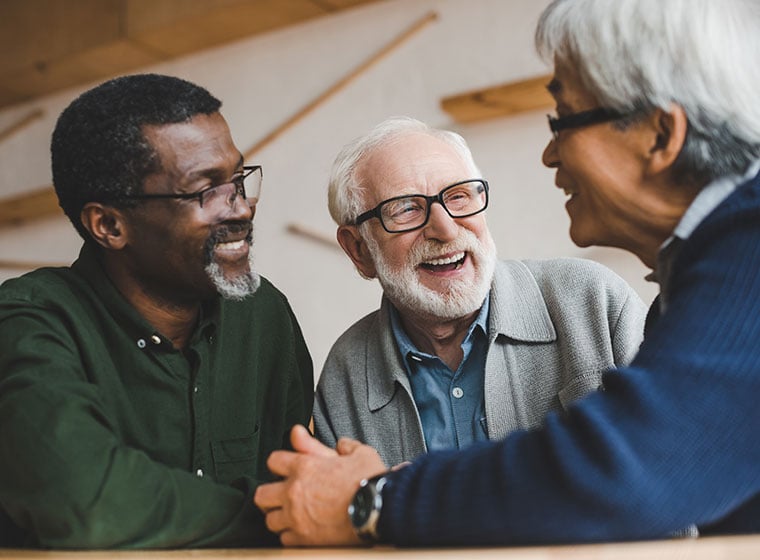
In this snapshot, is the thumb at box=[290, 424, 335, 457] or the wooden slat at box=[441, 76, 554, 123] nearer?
the thumb at box=[290, 424, 335, 457]

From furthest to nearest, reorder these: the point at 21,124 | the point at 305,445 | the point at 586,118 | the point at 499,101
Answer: the point at 21,124
the point at 499,101
the point at 305,445
the point at 586,118

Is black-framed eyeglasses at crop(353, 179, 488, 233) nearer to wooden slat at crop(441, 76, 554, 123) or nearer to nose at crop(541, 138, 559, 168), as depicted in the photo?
nose at crop(541, 138, 559, 168)

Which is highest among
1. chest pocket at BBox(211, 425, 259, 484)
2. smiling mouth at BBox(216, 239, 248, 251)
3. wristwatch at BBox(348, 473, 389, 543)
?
smiling mouth at BBox(216, 239, 248, 251)

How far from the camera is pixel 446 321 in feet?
6.41

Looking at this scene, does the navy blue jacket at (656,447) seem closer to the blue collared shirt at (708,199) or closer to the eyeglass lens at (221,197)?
the blue collared shirt at (708,199)

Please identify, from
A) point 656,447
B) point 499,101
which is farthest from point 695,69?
point 499,101

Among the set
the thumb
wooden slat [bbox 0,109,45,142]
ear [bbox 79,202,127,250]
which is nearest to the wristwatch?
the thumb

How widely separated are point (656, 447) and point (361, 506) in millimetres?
379

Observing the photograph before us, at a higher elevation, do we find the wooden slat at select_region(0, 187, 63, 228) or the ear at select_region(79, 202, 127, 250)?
the wooden slat at select_region(0, 187, 63, 228)

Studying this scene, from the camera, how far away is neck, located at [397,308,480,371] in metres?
1.96

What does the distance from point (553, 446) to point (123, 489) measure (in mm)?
617

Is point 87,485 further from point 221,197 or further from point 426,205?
point 426,205

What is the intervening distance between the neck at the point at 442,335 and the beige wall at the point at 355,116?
1.49 meters

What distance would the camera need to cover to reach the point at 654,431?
3.03 ft
